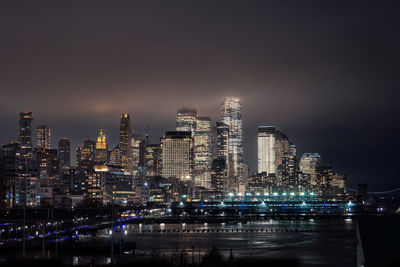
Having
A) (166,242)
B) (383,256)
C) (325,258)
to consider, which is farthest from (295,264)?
(166,242)

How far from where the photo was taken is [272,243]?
173250 millimetres

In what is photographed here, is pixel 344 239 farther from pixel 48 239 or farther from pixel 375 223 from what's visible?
pixel 375 223

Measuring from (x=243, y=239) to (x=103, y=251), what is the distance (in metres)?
62.9

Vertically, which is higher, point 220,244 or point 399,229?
point 399,229

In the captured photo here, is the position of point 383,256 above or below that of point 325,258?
above

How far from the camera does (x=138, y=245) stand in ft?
534

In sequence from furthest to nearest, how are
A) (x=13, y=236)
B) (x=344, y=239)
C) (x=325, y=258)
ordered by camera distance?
(x=344, y=239) < (x=13, y=236) < (x=325, y=258)

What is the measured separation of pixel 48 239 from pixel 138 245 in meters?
24.2

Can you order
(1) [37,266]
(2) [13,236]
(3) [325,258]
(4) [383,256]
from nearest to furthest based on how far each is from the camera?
(1) [37,266] < (4) [383,256] < (3) [325,258] < (2) [13,236]

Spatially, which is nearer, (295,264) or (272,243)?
(295,264)

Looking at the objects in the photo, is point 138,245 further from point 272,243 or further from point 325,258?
point 325,258

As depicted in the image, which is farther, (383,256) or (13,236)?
(13,236)

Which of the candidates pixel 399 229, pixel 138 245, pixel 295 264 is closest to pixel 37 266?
pixel 295 264

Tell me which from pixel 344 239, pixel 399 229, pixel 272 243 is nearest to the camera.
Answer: pixel 399 229
